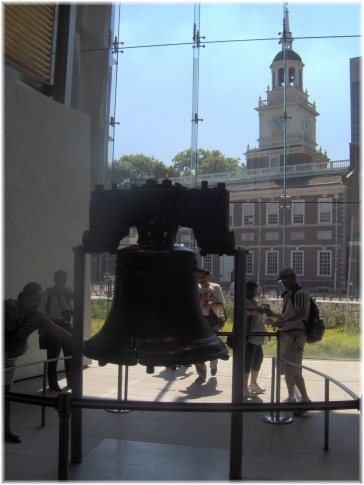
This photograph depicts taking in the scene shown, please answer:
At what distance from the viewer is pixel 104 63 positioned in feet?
32.8

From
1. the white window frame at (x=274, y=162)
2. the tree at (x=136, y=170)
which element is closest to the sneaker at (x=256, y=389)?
the tree at (x=136, y=170)

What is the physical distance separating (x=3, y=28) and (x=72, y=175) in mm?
2240

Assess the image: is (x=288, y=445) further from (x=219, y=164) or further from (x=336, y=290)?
(x=219, y=164)

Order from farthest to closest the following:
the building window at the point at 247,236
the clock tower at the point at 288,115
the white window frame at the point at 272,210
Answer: the building window at the point at 247,236
the white window frame at the point at 272,210
the clock tower at the point at 288,115

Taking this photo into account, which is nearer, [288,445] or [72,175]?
[288,445]

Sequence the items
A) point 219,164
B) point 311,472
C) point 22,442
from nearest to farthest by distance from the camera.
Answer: point 311,472, point 22,442, point 219,164

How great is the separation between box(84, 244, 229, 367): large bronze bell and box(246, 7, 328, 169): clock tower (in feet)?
26.7

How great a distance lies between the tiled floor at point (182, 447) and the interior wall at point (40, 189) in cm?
160

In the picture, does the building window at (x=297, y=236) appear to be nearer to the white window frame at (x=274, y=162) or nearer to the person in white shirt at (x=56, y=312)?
the white window frame at (x=274, y=162)

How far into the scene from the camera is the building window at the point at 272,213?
1041 cm

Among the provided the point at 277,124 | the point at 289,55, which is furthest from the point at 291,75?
the point at 277,124

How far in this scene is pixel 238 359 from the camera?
3.40 metres

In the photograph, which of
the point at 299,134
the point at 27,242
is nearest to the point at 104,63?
the point at 299,134

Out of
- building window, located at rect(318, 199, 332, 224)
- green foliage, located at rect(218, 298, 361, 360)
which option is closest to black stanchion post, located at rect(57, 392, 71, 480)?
green foliage, located at rect(218, 298, 361, 360)
